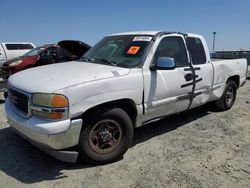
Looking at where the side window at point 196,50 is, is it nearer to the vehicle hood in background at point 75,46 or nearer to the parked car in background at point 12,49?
the vehicle hood in background at point 75,46

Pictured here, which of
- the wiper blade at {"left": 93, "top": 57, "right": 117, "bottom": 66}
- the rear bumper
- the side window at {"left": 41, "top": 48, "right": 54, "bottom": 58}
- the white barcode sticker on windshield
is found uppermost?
the white barcode sticker on windshield

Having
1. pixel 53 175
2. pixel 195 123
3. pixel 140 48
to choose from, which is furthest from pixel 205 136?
pixel 53 175

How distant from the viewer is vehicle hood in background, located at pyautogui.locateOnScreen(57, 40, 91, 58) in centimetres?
1007

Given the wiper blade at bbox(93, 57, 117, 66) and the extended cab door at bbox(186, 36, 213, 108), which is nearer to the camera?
the wiper blade at bbox(93, 57, 117, 66)

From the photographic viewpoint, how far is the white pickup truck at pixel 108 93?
3139 mm

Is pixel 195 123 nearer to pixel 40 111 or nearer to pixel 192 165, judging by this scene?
pixel 192 165

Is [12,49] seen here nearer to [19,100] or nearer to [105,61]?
[105,61]

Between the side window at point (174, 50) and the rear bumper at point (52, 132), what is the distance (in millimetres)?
1911

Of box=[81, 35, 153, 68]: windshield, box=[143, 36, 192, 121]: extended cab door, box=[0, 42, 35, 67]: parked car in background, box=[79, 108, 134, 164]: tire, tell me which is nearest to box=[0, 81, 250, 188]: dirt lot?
box=[79, 108, 134, 164]: tire

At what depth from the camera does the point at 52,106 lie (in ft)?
10.1

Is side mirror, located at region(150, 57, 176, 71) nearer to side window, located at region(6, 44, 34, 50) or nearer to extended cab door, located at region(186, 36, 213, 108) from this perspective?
extended cab door, located at region(186, 36, 213, 108)

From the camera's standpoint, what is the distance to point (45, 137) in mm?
3061

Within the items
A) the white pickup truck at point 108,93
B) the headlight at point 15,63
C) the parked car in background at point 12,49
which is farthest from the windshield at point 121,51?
the parked car in background at point 12,49

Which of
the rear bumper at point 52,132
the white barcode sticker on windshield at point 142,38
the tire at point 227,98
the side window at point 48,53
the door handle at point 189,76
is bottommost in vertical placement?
the tire at point 227,98
